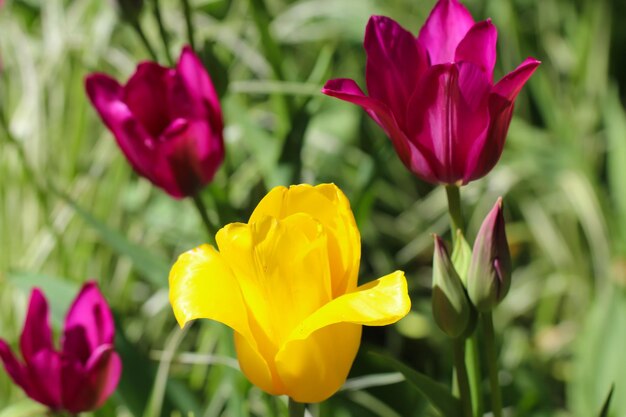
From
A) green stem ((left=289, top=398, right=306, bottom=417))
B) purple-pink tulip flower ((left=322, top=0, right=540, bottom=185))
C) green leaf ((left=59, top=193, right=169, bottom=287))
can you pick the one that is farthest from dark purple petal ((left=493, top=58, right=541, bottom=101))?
green leaf ((left=59, top=193, right=169, bottom=287))

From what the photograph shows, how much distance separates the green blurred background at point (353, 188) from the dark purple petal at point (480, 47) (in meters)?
0.49

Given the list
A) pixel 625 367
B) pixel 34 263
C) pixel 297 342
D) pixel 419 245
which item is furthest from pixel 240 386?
pixel 419 245

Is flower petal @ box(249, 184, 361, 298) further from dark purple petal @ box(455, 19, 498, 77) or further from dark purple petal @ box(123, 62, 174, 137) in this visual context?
dark purple petal @ box(123, 62, 174, 137)

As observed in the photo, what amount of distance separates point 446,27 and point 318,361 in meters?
0.24

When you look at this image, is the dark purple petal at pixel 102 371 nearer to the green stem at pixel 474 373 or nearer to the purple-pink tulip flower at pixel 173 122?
the purple-pink tulip flower at pixel 173 122

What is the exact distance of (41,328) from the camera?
77 centimetres

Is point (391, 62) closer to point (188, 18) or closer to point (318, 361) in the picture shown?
point (318, 361)

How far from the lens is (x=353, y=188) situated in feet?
5.41

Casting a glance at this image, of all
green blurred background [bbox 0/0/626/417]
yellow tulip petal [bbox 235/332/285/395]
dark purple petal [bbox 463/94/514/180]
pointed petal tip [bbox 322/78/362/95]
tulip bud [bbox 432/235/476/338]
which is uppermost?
pointed petal tip [bbox 322/78/362/95]

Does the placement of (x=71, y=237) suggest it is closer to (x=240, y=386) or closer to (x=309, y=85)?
(x=309, y=85)

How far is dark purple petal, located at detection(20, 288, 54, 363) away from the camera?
Result: 0.76 metres

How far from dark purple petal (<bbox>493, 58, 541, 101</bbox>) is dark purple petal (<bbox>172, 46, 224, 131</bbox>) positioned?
0.29 meters

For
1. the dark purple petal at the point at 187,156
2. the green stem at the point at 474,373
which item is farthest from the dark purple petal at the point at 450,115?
the dark purple petal at the point at 187,156

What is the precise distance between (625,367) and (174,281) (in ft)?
2.55
